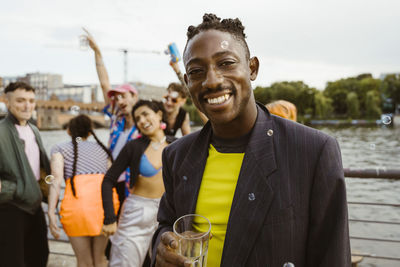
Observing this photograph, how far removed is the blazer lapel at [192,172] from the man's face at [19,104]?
281cm

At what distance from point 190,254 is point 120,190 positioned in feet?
9.80

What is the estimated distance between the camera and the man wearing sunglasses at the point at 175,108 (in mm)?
4535

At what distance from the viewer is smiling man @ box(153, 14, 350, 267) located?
1297 mm

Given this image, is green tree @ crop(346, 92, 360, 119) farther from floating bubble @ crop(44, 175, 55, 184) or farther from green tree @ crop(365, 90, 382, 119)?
floating bubble @ crop(44, 175, 55, 184)

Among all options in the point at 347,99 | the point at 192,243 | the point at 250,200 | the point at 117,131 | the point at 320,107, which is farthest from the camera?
the point at 347,99

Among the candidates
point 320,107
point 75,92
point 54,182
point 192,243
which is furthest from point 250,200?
point 75,92

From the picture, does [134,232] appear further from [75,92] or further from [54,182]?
[75,92]

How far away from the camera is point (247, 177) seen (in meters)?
1.41

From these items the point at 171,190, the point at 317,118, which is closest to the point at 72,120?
the point at 171,190

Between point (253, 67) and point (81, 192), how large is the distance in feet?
8.35

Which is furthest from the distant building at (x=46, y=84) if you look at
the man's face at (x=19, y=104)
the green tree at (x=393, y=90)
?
the man's face at (x=19, y=104)

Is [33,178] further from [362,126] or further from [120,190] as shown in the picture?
[362,126]

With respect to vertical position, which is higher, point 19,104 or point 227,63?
point 227,63

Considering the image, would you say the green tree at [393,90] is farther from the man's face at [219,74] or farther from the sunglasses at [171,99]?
the man's face at [219,74]
